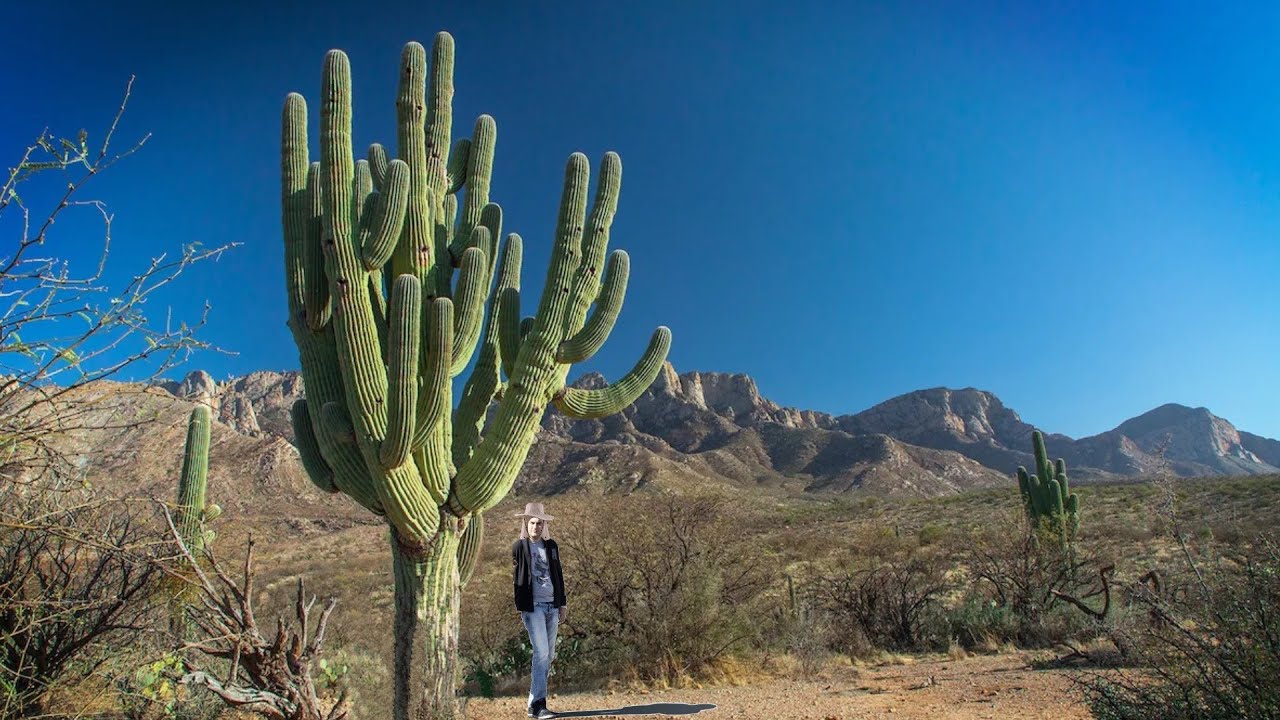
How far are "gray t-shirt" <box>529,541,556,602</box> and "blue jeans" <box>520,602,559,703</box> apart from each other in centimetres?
6

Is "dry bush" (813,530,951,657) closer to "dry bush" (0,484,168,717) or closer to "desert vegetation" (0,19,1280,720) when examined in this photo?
"desert vegetation" (0,19,1280,720)

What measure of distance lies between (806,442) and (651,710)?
5677cm

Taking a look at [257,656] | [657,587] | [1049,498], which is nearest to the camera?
[257,656]

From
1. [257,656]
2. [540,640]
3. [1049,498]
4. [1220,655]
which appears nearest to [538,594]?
[540,640]

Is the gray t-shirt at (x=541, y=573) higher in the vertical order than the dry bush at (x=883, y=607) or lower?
higher

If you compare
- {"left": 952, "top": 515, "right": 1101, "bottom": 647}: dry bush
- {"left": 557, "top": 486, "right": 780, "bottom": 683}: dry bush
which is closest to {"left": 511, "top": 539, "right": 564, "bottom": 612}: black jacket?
{"left": 557, "top": 486, "right": 780, "bottom": 683}: dry bush

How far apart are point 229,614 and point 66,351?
45.6 inches

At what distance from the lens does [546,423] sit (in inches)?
2571

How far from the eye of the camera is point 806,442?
61406 millimetres

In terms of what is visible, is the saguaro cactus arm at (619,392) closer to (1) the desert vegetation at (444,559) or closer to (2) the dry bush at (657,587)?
(1) the desert vegetation at (444,559)

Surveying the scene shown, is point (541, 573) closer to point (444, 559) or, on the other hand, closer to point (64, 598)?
point (444, 559)

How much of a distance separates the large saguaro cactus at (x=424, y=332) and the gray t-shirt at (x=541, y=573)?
779 mm

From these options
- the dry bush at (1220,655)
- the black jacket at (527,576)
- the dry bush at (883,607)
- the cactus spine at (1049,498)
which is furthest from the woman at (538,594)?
the cactus spine at (1049,498)

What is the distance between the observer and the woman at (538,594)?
547 centimetres
